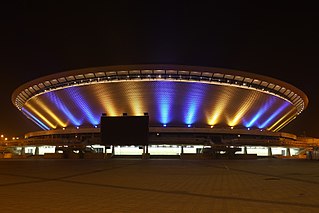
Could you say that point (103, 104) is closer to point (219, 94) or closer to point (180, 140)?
point (180, 140)

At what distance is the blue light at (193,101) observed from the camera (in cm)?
5364

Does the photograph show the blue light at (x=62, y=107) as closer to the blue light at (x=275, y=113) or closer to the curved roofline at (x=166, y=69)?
the curved roofline at (x=166, y=69)

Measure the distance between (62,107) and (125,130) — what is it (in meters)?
25.2

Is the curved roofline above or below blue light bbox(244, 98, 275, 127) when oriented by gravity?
above

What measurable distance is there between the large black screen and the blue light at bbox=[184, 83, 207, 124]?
16882 millimetres

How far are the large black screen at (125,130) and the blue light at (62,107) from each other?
893 inches

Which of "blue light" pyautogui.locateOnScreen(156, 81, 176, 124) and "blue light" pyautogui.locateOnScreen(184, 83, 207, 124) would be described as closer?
"blue light" pyautogui.locateOnScreen(156, 81, 176, 124)

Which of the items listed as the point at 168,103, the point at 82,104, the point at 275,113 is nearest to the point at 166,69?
the point at 168,103

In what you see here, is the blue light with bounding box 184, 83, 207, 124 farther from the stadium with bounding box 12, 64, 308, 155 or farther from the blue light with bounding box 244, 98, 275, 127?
the blue light with bounding box 244, 98, 275, 127

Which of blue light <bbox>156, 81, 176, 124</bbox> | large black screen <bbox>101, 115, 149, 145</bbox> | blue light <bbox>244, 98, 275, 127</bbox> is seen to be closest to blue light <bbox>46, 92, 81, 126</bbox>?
blue light <bbox>156, 81, 176, 124</bbox>

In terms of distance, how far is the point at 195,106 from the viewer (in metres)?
56.2

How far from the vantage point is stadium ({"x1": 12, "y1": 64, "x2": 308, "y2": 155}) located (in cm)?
5212

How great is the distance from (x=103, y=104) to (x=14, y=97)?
836 inches

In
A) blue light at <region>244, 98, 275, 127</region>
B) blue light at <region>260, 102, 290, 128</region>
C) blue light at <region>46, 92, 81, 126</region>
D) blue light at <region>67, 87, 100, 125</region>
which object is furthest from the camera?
blue light at <region>260, 102, 290, 128</region>
